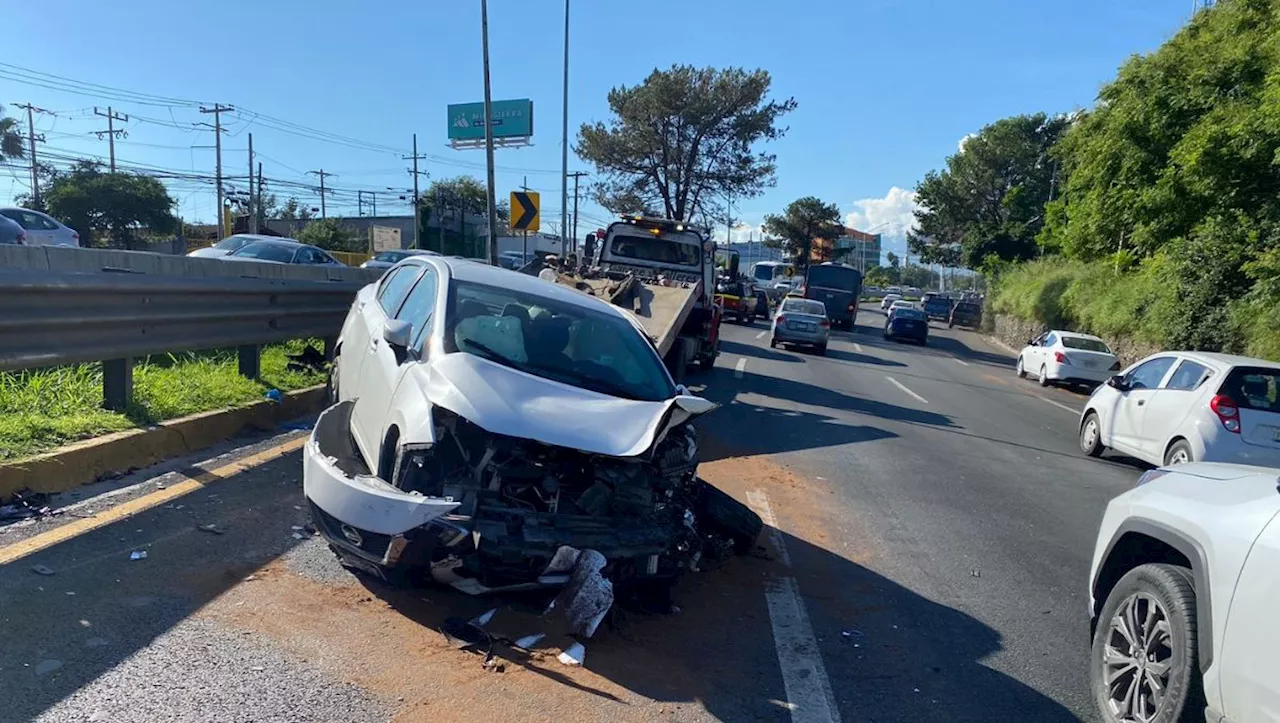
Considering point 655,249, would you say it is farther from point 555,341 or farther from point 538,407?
point 538,407

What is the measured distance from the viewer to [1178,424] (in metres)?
9.84

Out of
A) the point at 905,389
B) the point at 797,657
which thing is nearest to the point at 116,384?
the point at 797,657

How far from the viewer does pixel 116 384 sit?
6711 mm

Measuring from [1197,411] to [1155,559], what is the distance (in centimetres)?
671

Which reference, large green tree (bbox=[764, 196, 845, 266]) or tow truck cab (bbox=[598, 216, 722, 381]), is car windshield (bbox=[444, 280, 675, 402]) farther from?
large green tree (bbox=[764, 196, 845, 266])

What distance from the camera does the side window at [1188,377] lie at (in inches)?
388

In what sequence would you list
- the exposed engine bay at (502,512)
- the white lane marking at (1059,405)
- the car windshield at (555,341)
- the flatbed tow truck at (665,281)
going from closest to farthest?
the exposed engine bay at (502,512) → the car windshield at (555,341) → the flatbed tow truck at (665,281) → the white lane marking at (1059,405)

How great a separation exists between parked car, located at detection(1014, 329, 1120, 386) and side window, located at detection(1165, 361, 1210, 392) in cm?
1168

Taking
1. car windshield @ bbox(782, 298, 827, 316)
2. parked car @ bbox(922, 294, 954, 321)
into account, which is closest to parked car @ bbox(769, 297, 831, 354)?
car windshield @ bbox(782, 298, 827, 316)

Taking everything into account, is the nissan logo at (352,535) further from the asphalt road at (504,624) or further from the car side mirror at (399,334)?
the car side mirror at (399,334)

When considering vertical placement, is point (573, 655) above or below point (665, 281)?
below

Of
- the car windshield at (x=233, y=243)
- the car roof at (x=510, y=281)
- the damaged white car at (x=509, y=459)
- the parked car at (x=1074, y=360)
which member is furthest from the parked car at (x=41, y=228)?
the parked car at (x=1074, y=360)

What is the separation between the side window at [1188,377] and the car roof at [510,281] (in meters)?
7.06

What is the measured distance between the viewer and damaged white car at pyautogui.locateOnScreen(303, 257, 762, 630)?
406 centimetres
